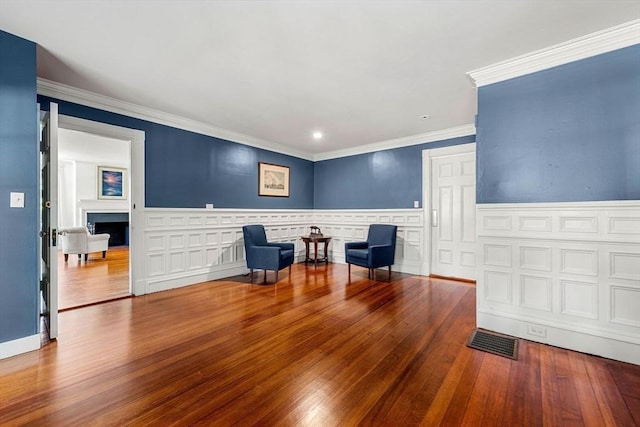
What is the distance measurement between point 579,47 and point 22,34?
4.73 meters

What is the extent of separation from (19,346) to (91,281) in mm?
2701

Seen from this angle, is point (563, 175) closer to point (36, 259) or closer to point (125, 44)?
point (125, 44)

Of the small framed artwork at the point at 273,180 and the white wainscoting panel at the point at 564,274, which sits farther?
the small framed artwork at the point at 273,180

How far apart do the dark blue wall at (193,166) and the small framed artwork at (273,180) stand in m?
0.10

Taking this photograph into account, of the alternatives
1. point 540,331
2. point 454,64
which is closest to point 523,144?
point 454,64

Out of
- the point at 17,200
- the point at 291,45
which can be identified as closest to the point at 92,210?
the point at 17,200

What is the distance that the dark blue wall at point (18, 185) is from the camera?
2213 millimetres

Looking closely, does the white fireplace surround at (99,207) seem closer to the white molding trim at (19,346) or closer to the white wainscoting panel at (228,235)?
the white wainscoting panel at (228,235)

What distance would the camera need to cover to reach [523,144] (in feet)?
8.61

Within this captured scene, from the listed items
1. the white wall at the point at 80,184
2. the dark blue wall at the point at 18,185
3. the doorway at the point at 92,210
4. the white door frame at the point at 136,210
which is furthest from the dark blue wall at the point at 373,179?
the white wall at the point at 80,184

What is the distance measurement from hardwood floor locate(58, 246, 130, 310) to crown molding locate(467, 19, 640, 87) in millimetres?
5274

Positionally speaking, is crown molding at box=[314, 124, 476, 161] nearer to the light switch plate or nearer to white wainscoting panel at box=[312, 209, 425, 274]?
white wainscoting panel at box=[312, 209, 425, 274]

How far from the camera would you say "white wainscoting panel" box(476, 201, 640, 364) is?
2.18 metres

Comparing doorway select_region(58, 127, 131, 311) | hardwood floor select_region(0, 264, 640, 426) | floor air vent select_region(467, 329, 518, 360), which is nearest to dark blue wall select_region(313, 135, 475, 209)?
hardwood floor select_region(0, 264, 640, 426)
